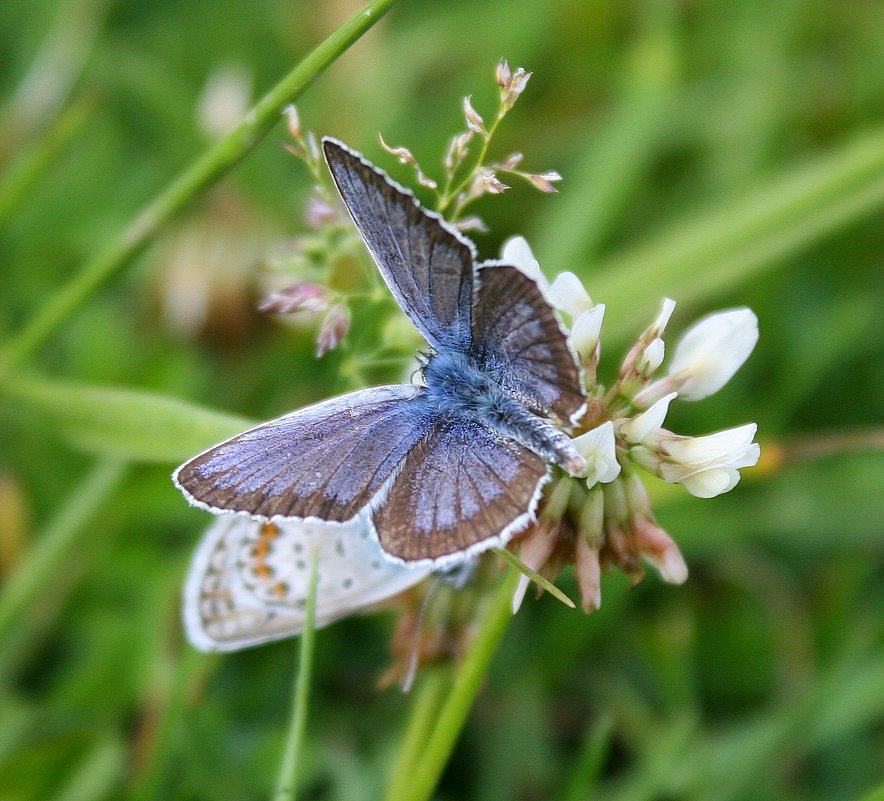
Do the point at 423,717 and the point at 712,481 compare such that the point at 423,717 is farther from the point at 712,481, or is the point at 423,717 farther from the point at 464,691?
the point at 712,481

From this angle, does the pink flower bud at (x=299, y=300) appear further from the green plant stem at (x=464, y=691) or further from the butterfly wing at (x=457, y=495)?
the green plant stem at (x=464, y=691)

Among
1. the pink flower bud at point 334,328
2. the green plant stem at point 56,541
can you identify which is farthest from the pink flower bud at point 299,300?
the green plant stem at point 56,541

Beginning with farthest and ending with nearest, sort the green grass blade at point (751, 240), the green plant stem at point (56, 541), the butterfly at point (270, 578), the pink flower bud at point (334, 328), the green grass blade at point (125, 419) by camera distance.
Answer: the green grass blade at point (751, 240) → the green plant stem at point (56, 541) → the green grass blade at point (125, 419) → the butterfly at point (270, 578) → the pink flower bud at point (334, 328)

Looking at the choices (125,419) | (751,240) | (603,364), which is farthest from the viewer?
(603,364)

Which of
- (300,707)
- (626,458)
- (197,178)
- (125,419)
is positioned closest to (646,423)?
(626,458)

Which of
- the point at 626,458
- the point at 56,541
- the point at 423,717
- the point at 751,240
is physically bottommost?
the point at 423,717
